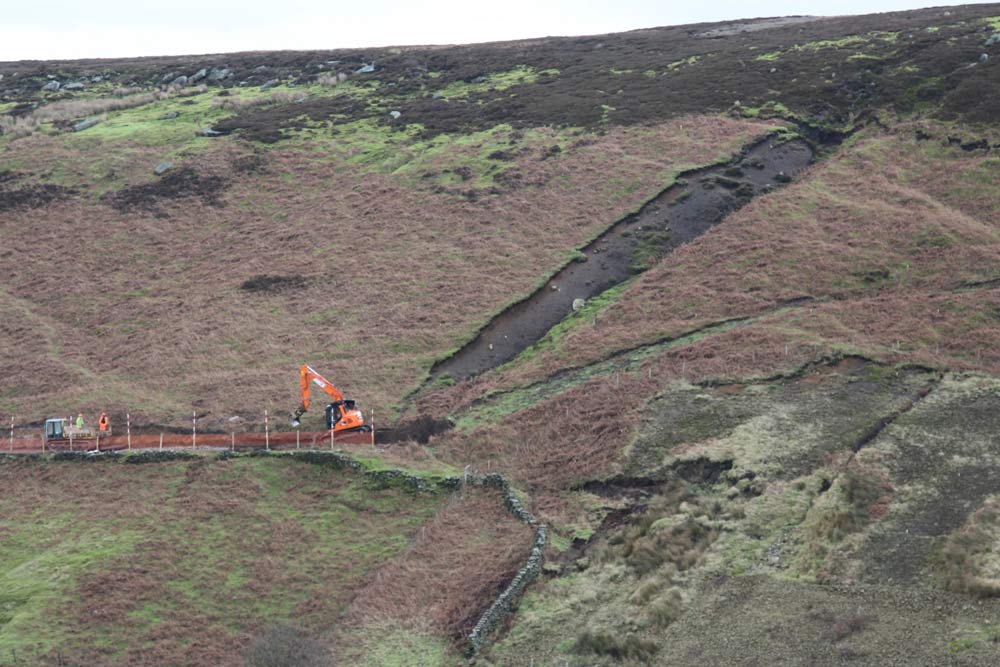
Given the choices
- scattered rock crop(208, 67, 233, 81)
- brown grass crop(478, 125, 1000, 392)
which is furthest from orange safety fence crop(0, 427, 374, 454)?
scattered rock crop(208, 67, 233, 81)

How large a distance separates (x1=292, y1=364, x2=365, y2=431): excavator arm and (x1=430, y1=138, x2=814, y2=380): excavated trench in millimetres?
6297

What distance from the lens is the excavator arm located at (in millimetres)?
44000

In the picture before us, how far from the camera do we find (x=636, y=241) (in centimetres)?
6225

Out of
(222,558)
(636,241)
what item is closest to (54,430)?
Answer: (222,558)

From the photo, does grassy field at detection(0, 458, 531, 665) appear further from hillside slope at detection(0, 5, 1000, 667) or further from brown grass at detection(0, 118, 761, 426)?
brown grass at detection(0, 118, 761, 426)

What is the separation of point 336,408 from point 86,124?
66649mm

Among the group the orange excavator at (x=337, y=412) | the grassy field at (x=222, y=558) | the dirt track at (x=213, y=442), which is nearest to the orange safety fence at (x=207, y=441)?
the dirt track at (x=213, y=442)

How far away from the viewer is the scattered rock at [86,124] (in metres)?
96.2

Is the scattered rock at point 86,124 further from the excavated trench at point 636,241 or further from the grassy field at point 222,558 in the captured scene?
the grassy field at point 222,558

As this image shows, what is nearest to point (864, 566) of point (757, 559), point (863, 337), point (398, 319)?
point (757, 559)

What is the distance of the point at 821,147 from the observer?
72.9 m

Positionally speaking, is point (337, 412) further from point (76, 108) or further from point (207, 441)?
point (76, 108)

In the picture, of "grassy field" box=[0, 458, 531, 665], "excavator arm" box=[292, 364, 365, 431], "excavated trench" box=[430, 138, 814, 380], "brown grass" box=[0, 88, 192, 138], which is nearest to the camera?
"grassy field" box=[0, 458, 531, 665]

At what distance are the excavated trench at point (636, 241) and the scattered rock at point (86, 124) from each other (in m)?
58.1
